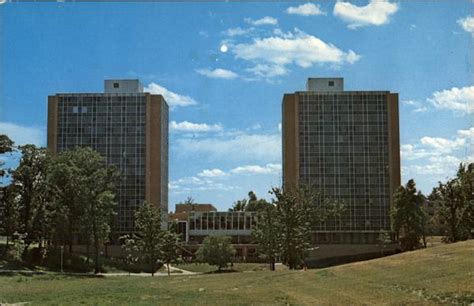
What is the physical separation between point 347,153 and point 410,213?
24.6m

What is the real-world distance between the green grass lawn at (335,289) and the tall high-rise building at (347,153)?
7209cm

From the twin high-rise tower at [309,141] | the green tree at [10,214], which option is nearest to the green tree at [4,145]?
the green tree at [10,214]

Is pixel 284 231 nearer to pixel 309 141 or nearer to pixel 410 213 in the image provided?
pixel 410 213

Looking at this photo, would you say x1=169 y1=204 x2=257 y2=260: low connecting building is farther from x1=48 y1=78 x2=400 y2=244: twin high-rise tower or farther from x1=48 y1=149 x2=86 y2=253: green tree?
x1=48 y1=149 x2=86 y2=253: green tree

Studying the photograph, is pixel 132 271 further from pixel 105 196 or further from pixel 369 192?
pixel 369 192

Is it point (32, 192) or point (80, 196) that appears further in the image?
point (32, 192)

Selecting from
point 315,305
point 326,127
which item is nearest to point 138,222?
point 315,305

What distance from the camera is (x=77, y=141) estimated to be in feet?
376

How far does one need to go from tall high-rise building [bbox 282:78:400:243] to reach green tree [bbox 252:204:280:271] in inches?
1665

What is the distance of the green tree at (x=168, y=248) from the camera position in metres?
68.8

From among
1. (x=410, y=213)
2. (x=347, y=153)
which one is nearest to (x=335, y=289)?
(x=410, y=213)

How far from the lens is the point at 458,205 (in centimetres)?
7581

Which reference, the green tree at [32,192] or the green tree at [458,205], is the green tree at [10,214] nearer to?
the green tree at [32,192]

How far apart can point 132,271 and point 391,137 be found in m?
56.2
